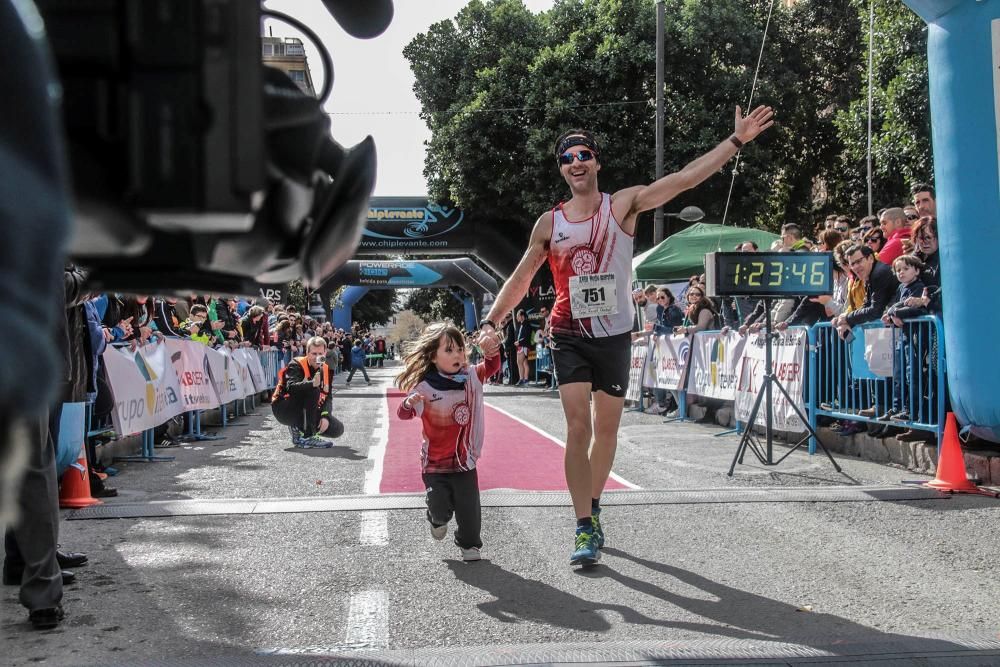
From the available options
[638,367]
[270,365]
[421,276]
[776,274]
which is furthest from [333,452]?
[421,276]

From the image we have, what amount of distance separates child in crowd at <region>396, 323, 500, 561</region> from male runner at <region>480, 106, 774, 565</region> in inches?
20.3

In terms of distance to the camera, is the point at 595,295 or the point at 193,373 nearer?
the point at 595,295

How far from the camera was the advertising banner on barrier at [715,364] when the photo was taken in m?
12.1

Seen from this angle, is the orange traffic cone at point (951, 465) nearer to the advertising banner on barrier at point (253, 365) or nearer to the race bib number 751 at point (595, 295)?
the race bib number 751 at point (595, 295)

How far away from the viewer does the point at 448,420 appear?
5664 mm

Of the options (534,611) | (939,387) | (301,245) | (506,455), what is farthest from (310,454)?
(301,245)

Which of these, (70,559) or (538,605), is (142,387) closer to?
(70,559)

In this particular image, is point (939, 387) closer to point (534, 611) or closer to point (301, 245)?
point (534, 611)

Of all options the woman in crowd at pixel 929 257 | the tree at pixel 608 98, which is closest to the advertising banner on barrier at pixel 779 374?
the woman in crowd at pixel 929 257

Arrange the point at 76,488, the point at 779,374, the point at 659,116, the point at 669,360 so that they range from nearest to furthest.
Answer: the point at 76,488 < the point at 779,374 < the point at 669,360 < the point at 659,116

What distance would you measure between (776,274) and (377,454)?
14.4 feet

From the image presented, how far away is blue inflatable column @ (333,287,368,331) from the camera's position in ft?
127

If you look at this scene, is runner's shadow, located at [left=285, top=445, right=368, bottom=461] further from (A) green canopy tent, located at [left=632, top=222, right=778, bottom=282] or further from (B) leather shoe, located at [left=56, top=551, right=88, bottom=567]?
(A) green canopy tent, located at [left=632, top=222, right=778, bottom=282]

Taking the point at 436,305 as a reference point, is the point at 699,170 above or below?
below
